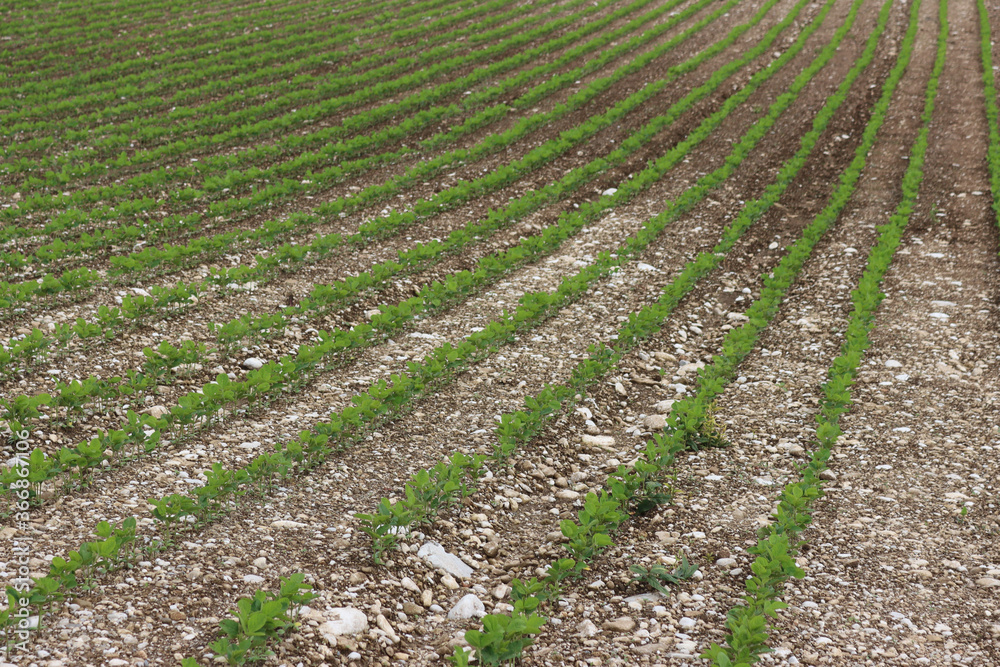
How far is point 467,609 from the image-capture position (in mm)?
4102

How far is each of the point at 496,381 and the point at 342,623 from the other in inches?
126

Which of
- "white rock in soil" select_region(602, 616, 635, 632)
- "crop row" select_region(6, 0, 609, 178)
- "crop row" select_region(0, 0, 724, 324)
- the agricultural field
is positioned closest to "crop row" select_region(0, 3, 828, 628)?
the agricultural field

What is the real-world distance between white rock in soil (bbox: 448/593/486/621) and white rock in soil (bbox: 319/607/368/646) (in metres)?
0.51

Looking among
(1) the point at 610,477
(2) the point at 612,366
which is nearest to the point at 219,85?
(2) the point at 612,366

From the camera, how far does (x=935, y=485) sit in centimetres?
522

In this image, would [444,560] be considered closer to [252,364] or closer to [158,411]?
[158,411]

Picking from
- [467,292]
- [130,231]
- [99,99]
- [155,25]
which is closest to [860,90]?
[467,292]

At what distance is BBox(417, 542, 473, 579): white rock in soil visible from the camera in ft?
14.4

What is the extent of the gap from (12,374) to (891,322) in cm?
867

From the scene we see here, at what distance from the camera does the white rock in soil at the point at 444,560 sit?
14.4ft

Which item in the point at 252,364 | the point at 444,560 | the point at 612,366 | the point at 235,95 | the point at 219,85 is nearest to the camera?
the point at 444,560

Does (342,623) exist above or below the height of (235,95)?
below

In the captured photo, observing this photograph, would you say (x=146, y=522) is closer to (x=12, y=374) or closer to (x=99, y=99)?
(x=12, y=374)

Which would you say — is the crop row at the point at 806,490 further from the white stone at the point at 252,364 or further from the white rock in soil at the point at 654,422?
the white stone at the point at 252,364
